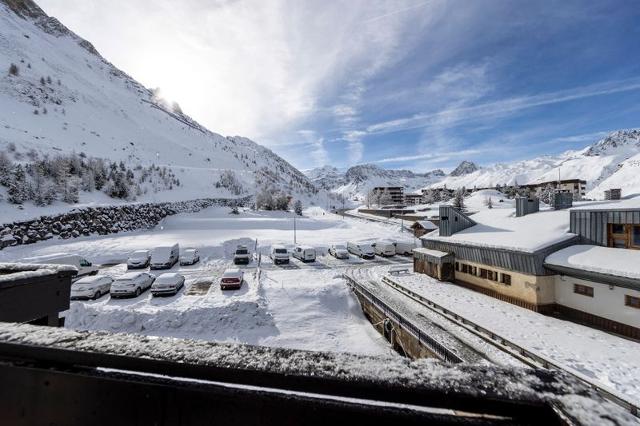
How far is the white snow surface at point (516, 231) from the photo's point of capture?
58.0 feet

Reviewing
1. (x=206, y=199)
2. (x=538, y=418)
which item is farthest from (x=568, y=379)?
(x=206, y=199)

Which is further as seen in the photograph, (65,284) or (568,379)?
(65,284)

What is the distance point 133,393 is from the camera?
1320 mm

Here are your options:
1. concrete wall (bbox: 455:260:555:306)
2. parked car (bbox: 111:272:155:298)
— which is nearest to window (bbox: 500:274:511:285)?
concrete wall (bbox: 455:260:555:306)

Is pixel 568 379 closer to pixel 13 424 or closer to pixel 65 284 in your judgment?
pixel 13 424

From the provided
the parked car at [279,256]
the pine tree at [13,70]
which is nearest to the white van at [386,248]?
the parked car at [279,256]

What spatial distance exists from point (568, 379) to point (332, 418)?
3.29ft

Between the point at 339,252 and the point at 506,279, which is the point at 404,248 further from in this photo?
the point at 506,279

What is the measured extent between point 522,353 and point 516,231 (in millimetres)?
10988

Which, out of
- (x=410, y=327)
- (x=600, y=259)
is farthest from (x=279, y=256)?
(x=600, y=259)

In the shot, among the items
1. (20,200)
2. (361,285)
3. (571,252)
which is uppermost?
(20,200)

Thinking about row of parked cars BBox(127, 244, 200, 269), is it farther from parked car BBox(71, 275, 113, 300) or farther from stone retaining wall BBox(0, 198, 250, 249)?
stone retaining wall BBox(0, 198, 250, 249)

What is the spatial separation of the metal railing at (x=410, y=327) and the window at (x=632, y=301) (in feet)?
27.6

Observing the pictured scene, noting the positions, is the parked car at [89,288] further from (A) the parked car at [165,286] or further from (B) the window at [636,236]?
(B) the window at [636,236]
